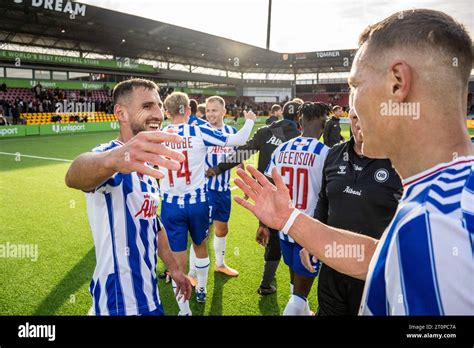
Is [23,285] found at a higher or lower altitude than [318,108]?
lower

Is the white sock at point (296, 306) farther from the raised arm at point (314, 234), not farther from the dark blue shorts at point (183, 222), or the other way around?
the raised arm at point (314, 234)

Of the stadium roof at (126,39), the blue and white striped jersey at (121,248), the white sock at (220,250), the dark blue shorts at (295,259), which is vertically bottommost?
the white sock at (220,250)

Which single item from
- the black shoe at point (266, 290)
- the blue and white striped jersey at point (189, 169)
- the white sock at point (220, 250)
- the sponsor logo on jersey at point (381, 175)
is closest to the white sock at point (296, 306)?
the black shoe at point (266, 290)

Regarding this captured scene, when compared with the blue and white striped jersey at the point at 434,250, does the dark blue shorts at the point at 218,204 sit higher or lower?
lower

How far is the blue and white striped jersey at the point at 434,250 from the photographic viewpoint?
820 millimetres

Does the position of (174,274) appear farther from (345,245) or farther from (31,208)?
(31,208)

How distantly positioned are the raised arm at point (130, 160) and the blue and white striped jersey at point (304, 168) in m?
2.19

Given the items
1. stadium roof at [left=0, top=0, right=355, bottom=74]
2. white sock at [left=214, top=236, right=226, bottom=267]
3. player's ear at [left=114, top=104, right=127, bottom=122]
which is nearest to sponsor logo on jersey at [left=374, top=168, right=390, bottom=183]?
player's ear at [left=114, top=104, right=127, bottom=122]

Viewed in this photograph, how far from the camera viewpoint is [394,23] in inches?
44.3

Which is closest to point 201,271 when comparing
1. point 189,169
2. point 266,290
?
point 266,290

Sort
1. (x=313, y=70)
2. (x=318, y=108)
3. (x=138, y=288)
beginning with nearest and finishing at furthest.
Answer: (x=138, y=288) → (x=318, y=108) → (x=313, y=70)

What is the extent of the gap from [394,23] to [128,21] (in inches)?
1151

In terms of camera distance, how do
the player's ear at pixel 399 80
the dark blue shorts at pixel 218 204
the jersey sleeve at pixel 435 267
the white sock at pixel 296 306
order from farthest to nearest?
1. the dark blue shorts at pixel 218 204
2. the white sock at pixel 296 306
3. the player's ear at pixel 399 80
4. the jersey sleeve at pixel 435 267

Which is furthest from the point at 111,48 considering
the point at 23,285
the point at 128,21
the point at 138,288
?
the point at 138,288
